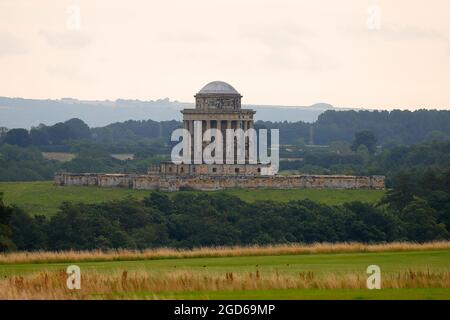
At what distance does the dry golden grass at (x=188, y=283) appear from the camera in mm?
45188

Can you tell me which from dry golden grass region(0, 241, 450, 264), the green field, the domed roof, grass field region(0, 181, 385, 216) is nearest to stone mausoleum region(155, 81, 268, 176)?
A: the domed roof

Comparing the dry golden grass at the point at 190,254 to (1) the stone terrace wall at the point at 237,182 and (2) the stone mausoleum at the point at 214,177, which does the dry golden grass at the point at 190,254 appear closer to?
(1) the stone terrace wall at the point at 237,182

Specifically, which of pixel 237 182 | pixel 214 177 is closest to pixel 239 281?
pixel 237 182

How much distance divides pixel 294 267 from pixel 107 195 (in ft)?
242

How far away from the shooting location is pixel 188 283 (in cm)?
4647

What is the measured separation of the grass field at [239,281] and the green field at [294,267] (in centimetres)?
3

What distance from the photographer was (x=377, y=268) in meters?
49.3

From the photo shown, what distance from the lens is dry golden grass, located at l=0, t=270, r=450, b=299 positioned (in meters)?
45.2

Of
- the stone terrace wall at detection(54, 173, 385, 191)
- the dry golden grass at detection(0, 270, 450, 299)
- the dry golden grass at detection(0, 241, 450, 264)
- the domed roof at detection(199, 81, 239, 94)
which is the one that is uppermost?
the domed roof at detection(199, 81, 239, 94)

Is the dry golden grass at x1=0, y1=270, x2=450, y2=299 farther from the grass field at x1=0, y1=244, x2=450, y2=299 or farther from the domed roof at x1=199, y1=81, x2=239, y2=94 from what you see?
the domed roof at x1=199, y1=81, x2=239, y2=94

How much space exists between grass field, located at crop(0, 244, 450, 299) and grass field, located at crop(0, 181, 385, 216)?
66714 millimetres

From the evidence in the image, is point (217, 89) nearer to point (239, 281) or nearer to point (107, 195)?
point (107, 195)

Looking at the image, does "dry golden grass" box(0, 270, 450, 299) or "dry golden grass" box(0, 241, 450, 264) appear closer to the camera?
"dry golden grass" box(0, 270, 450, 299)
